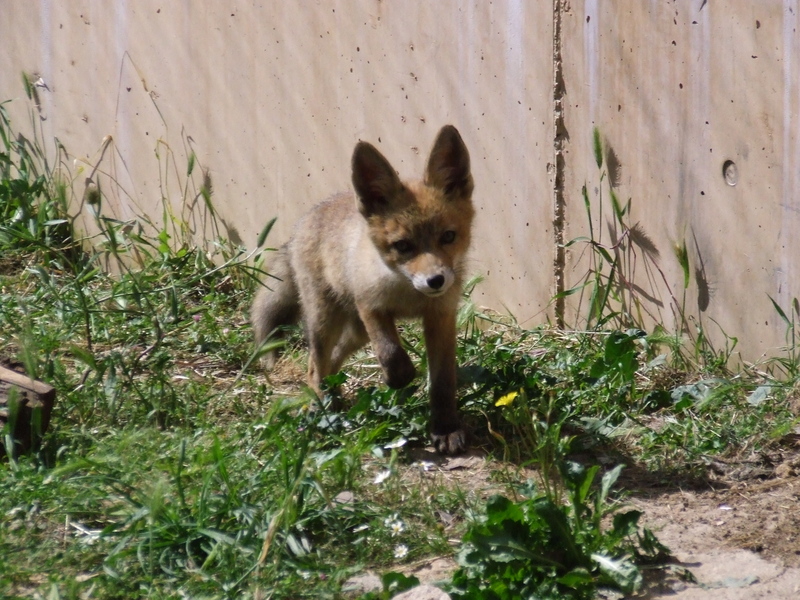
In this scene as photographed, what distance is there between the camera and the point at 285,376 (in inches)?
196

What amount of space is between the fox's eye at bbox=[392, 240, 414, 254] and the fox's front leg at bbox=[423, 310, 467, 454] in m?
0.29

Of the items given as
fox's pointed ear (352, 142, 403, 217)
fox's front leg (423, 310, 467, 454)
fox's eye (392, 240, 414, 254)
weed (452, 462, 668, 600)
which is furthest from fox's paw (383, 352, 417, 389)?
weed (452, 462, 668, 600)

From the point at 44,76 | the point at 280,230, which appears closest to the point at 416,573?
the point at 280,230

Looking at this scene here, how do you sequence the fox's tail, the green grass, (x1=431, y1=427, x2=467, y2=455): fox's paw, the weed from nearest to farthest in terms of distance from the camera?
the weed
the green grass
(x1=431, y1=427, x2=467, y2=455): fox's paw
the fox's tail

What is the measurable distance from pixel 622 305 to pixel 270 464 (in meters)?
2.29

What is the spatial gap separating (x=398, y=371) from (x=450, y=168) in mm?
925

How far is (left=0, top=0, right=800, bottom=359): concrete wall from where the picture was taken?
412 cm

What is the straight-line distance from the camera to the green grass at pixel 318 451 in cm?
265

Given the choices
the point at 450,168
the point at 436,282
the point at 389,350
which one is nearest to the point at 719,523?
the point at 436,282

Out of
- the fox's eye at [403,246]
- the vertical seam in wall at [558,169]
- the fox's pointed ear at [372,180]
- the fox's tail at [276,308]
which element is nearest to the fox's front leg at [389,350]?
the fox's eye at [403,246]

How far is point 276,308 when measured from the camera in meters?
5.04

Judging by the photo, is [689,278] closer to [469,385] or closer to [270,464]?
[469,385]

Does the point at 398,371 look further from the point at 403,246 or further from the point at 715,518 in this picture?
the point at 715,518

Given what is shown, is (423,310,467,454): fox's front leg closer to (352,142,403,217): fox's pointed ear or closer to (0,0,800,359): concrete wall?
(352,142,403,217): fox's pointed ear
